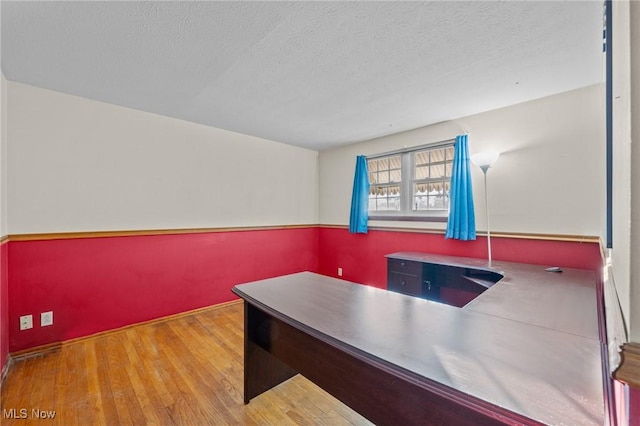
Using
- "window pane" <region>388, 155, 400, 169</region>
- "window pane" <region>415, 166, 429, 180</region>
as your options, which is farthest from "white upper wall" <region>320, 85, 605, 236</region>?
"window pane" <region>388, 155, 400, 169</region>

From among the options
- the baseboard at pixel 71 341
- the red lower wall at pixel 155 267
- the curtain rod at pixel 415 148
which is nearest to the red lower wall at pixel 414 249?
the red lower wall at pixel 155 267

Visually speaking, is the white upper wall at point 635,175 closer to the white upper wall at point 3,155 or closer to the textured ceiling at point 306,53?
the textured ceiling at point 306,53

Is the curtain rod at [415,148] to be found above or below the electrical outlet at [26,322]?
above

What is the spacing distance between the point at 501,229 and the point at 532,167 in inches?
25.5

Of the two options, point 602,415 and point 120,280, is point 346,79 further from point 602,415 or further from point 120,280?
point 120,280

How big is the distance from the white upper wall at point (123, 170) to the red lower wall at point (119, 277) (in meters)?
0.18

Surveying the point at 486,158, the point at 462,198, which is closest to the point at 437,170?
the point at 462,198

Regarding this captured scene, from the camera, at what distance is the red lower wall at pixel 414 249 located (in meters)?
2.39

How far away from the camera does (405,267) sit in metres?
2.90

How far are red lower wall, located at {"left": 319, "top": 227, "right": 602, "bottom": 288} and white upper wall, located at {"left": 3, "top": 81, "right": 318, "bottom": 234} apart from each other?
114 centimetres

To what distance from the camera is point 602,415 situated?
0.59m

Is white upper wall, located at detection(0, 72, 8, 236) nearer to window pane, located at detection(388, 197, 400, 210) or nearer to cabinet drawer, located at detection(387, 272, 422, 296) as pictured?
cabinet drawer, located at detection(387, 272, 422, 296)

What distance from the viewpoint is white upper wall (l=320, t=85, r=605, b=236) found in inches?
90.0

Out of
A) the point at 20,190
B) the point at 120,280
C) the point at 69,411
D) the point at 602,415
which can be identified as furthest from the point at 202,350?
the point at 602,415
